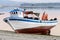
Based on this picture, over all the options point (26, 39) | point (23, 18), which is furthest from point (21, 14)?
point (26, 39)

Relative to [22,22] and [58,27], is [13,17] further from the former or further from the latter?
[58,27]

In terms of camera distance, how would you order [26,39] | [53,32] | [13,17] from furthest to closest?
[53,32] → [13,17] → [26,39]

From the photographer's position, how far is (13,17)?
70.8ft

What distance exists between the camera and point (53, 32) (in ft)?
75.5

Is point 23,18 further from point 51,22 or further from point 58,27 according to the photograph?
point 58,27

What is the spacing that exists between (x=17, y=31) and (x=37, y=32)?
1605 mm

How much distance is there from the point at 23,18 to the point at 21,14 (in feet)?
1.75

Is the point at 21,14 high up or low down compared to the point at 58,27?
up

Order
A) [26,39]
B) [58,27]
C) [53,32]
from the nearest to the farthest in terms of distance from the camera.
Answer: [26,39]
[53,32]
[58,27]

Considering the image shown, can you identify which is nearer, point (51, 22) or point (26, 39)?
point (26, 39)

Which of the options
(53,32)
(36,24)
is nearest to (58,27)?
(53,32)

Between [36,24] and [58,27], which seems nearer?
[36,24]

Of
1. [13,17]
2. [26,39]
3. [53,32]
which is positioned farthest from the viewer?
[53,32]

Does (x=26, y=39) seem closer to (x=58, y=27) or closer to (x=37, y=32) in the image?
(x=37, y=32)
